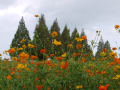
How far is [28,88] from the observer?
4.13 meters

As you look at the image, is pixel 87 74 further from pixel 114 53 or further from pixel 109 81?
pixel 114 53

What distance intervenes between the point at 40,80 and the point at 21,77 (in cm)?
39

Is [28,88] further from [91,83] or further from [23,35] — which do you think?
[23,35]

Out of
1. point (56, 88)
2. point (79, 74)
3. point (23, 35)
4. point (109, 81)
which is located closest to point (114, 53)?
point (109, 81)

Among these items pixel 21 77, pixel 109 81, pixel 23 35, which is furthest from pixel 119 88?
pixel 23 35

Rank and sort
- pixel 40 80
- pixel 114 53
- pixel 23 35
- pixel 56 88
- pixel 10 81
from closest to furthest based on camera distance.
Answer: pixel 56 88, pixel 40 80, pixel 10 81, pixel 114 53, pixel 23 35

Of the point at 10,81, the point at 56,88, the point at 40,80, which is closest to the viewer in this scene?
the point at 56,88

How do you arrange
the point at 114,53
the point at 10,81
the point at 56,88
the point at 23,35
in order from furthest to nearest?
the point at 23,35 < the point at 114,53 < the point at 10,81 < the point at 56,88

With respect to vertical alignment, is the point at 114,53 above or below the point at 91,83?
above

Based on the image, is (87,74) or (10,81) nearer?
(87,74)

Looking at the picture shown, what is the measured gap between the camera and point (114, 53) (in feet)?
19.6

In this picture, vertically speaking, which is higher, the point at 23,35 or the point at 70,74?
the point at 23,35

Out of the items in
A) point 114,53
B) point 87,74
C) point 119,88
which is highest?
point 114,53

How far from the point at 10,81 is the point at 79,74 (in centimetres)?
152
